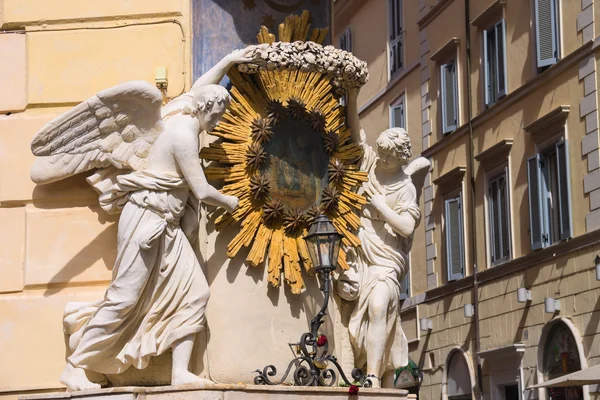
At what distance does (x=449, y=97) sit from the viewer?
1069 inches

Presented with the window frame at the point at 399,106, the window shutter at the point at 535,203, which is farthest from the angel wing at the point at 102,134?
the window frame at the point at 399,106

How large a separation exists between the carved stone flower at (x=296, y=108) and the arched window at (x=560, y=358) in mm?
12025

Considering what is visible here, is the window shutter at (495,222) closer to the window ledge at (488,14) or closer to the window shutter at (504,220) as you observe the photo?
the window shutter at (504,220)

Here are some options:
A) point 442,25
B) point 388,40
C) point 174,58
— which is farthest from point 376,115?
point 174,58

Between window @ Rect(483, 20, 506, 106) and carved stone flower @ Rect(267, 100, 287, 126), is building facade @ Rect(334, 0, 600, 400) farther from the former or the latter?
carved stone flower @ Rect(267, 100, 287, 126)

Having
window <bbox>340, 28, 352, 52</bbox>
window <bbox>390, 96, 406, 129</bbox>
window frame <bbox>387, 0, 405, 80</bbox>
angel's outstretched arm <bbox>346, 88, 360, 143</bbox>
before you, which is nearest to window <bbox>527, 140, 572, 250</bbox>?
window <bbox>390, 96, 406, 129</bbox>

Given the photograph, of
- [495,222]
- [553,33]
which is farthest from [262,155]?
[495,222]

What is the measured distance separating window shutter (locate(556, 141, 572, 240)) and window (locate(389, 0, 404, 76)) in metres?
9.20

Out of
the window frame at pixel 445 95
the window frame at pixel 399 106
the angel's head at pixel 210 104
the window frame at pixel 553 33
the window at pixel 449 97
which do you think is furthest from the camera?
the window frame at pixel 399 106

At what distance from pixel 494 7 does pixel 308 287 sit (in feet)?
53.6

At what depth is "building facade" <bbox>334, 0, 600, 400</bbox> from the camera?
21.2 m

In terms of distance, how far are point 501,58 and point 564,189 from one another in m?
3.97

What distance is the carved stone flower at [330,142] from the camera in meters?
9.65

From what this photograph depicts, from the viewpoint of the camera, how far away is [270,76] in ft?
30.8
